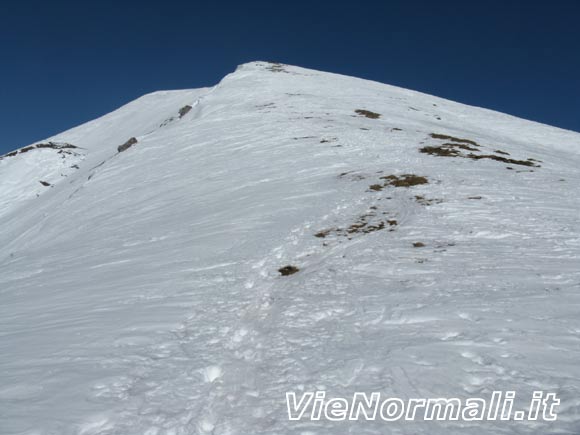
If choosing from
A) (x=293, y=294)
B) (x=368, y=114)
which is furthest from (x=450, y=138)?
(x=293, y=294)

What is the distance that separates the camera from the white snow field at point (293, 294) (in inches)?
184

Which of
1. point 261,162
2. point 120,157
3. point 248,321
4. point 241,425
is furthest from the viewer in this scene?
point 120,157

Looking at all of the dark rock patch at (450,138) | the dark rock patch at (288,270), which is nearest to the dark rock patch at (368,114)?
the dark rock patch at (450,138)

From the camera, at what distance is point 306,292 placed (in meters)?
7.81

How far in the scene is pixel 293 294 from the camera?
7.80 meters

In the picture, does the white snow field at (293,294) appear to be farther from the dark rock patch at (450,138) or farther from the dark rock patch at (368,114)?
the dark rock patch at (368,114)

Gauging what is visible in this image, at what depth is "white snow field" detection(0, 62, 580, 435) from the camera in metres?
4.66

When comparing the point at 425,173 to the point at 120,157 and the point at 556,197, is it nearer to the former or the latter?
the point at 556,197

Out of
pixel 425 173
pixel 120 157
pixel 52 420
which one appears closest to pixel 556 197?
pixel 425 173

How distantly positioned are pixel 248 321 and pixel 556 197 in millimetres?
10857

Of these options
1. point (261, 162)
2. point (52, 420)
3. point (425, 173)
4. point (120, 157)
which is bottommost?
point (52, 420)

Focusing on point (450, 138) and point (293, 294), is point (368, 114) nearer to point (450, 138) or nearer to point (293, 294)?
point (450, 138)

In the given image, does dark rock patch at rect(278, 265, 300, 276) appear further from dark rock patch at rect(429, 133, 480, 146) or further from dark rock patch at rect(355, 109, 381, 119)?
dark rock patch at rect(355, 109, 381, 119)

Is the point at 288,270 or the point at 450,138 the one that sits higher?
the point at 450,138
